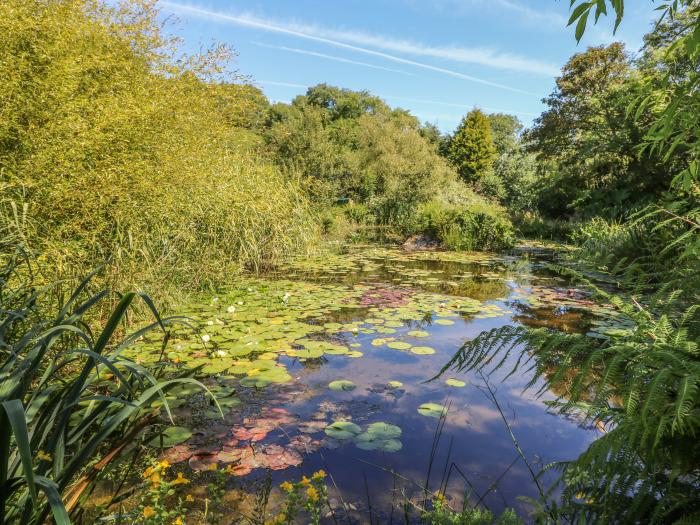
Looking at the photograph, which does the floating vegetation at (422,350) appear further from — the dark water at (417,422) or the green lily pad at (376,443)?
the green lily pad at (376,443)

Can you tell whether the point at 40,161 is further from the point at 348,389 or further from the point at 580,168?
the point at 580,168

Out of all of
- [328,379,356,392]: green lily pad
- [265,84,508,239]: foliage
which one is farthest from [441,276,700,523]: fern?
[265,84,508,239]: foliage

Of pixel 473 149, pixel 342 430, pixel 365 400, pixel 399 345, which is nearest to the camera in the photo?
pixel 342 430

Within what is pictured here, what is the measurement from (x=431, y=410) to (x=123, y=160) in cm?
343

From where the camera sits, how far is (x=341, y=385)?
3.30 metres

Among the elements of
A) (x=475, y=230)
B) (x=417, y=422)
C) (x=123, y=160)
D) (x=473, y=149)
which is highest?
(x=473, y=149)

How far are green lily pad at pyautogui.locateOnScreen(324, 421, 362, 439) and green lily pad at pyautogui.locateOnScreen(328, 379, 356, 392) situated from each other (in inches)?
20.0

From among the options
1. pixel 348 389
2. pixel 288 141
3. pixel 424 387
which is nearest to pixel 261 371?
pixel 348 389

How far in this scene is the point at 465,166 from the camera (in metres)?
31.1

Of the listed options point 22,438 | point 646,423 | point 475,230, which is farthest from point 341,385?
point 475,230

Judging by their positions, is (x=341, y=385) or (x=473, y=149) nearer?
(x=341, y=385)

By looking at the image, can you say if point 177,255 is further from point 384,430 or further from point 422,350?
point 384,430

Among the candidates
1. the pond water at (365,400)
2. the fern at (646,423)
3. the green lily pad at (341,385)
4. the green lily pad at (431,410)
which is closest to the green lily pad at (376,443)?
the pond water at (365,400)

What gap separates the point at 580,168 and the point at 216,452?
1541 cm
